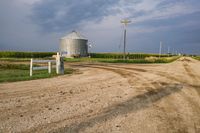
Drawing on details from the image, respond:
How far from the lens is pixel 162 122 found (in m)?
7.29

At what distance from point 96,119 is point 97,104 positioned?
6.62 ft

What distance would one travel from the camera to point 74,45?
75.5m

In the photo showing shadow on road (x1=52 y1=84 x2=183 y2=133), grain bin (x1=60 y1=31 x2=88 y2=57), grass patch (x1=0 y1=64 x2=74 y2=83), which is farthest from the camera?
grain bin (x1=60 y1=31 x2=88 y2=57)

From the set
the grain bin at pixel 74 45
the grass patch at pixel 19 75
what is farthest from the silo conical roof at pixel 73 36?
the grass patch at pixel 19 75

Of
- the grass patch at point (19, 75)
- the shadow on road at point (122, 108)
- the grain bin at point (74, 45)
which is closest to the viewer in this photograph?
the shadow on road at point (122, 108)

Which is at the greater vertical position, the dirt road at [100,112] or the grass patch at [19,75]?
the dirt road at [100,112]

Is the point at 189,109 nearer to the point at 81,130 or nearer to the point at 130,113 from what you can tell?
the point at 130,113

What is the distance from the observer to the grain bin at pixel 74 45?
7544cm

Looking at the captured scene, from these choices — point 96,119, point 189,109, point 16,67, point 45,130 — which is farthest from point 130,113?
point 16,67

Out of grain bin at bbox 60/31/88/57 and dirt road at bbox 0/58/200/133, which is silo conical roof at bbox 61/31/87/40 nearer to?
grain bin at bbox 60/31/88/57

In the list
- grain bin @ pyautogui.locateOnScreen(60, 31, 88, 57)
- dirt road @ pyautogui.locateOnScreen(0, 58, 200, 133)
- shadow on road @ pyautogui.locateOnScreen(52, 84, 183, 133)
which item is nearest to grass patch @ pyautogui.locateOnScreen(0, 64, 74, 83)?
dirt road @ pyautogui.locateOnScreen(0, 58, 200, 133)

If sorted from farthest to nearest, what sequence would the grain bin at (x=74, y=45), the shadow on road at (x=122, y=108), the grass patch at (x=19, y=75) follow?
the grain bin at (x=74, y=45) → the grass patch at (x=19, y=75) → the shadow on road at (x=122, y=108)

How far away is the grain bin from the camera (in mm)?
75438

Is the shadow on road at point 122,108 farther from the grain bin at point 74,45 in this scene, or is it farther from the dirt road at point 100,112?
the grain bin at point 74,45
